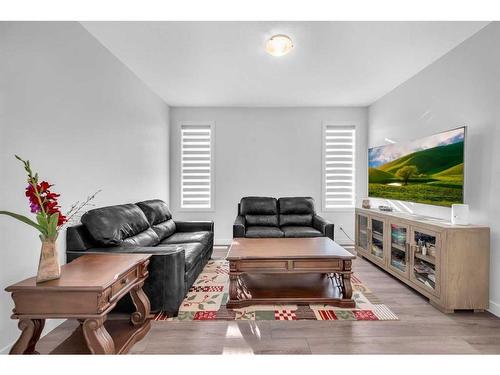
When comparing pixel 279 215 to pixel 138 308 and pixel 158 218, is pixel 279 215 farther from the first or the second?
pixel 138 308

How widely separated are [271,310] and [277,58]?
112 inches

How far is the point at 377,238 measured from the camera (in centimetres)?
379

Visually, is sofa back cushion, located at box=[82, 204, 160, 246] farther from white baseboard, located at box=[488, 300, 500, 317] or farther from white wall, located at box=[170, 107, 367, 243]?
white baseboard, located at box=[488, 300, 500, 317]

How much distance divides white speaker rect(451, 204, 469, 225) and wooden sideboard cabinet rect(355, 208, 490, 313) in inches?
2.9

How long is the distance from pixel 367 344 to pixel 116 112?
140 inches

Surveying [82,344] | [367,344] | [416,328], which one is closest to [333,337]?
[367,344]

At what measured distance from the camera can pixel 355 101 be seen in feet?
15.8

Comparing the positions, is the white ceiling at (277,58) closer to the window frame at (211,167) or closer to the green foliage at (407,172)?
the window frame at (211,167)

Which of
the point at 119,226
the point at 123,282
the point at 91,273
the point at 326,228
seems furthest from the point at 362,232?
the point at 91,273

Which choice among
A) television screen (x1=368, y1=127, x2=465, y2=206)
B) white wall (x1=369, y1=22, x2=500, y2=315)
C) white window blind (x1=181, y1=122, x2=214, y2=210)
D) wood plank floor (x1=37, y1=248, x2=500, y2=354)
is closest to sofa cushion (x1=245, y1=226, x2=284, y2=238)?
white window blind (x1=181, y1=122, x2=214, y2=210)

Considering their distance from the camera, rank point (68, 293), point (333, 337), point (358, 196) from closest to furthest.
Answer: point (68, 293) < point (333, 337) < point (358, 196)

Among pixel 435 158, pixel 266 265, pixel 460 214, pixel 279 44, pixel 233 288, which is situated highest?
pixel 279 44

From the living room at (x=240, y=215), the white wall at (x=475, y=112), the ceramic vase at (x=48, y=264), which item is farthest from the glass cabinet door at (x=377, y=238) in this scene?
the ceramic vase at (x=48, y=264)
